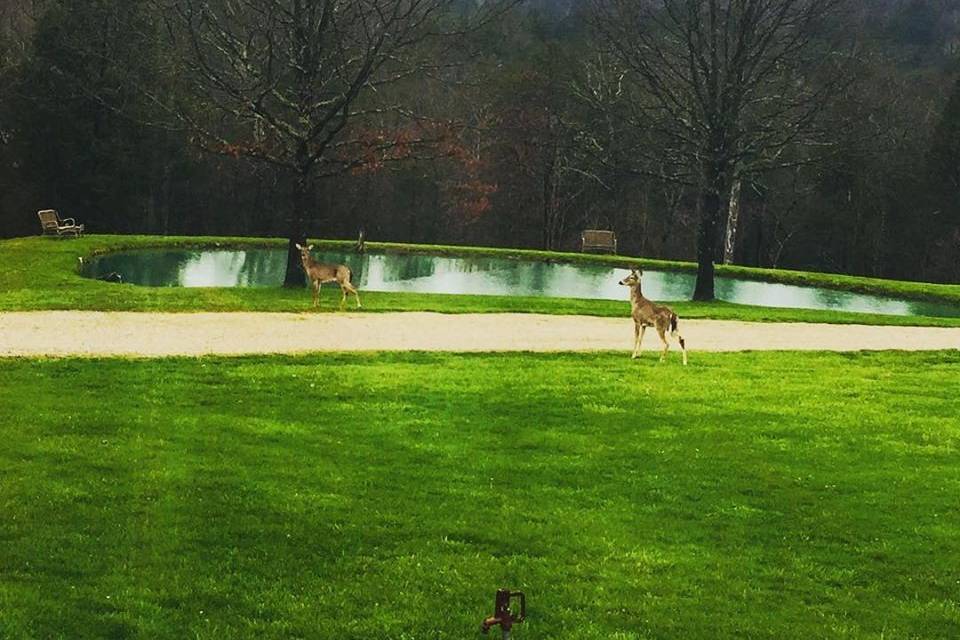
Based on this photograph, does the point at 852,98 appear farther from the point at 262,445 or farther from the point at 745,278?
the point at 262,445

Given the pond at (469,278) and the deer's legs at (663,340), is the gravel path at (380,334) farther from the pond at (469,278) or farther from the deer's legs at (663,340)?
the pond at (469,278)

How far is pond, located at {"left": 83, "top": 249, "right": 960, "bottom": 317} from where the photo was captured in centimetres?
2744

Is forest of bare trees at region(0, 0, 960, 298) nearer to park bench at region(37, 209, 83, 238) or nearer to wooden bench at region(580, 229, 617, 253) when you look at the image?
wooden bench at region(580, 229, 617, 253)

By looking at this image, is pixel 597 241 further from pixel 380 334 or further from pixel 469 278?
pixel 380 334

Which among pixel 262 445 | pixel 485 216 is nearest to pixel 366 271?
pixel 485 216

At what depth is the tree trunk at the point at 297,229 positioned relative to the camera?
72.9 feet

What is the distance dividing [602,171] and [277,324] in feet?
114

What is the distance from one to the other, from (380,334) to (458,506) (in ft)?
28.2

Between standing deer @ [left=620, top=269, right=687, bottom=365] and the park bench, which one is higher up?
the park bench

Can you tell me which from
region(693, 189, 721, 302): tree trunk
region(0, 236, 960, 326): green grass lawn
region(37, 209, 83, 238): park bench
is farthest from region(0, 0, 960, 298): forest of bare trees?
region(0, 236, 960, 326): green grass lawn

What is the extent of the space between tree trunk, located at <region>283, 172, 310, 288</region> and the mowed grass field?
9.91 meters

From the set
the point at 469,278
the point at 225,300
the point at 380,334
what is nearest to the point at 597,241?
the point at 469,278

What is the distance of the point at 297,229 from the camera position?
72.9 feet

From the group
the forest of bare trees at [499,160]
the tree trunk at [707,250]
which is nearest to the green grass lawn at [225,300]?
the tree trunk at [707,250]
